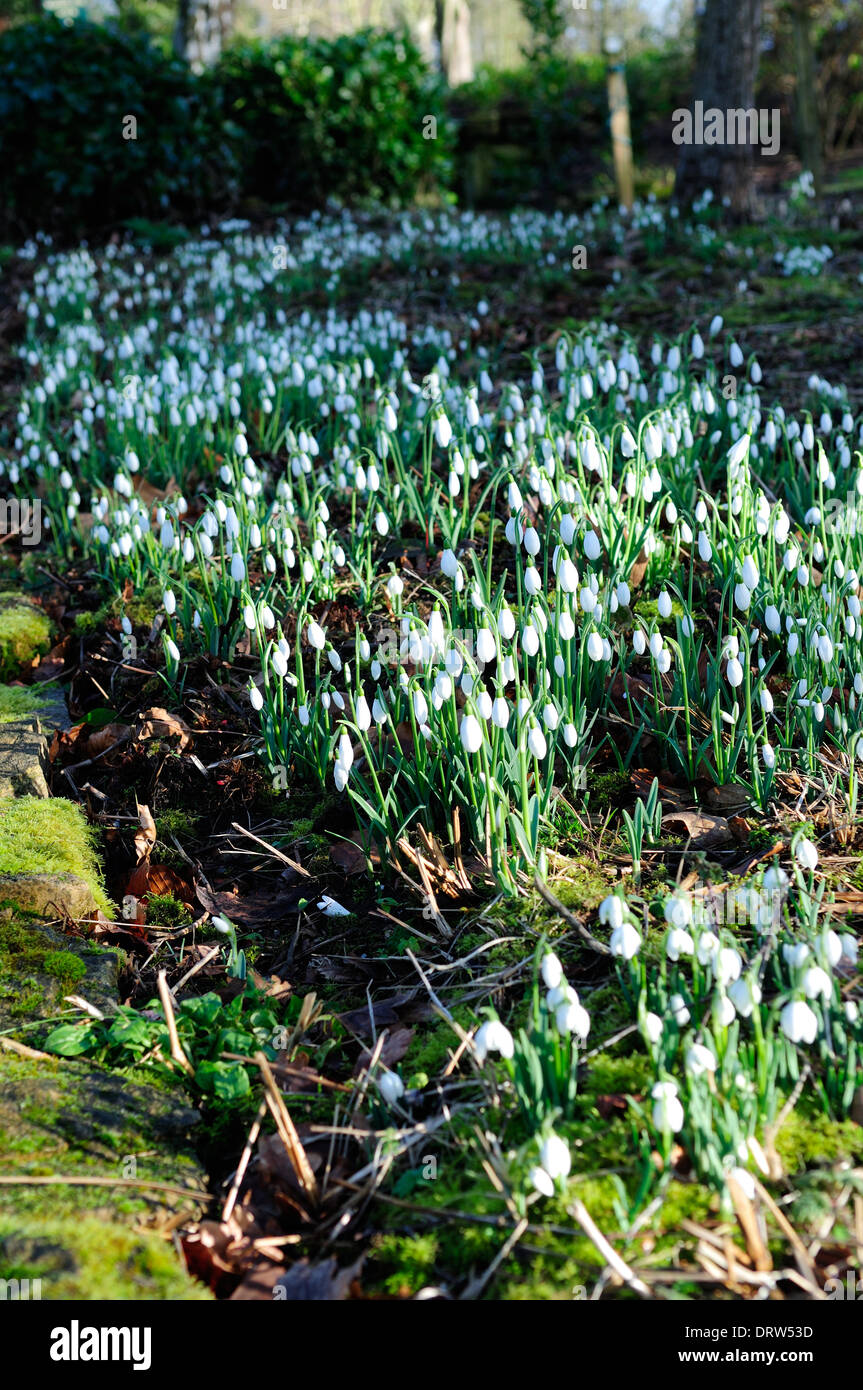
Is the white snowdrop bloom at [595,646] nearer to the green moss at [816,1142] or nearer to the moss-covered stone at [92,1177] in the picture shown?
the green moss at [816,1142]

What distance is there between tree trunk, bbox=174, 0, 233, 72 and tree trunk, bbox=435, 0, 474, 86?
252 inches

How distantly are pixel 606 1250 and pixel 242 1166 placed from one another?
2.12 ft

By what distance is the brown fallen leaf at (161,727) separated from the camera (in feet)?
10.3

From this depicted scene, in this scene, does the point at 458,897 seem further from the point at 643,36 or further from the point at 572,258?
the point at 643,36

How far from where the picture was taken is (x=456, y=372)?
571 cm

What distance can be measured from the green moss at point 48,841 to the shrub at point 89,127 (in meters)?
9.07

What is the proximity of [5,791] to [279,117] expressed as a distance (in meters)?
10.5

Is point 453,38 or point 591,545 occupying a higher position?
point 453,38

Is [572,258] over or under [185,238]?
under

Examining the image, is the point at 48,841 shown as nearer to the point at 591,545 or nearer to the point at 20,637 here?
the point at 20,637

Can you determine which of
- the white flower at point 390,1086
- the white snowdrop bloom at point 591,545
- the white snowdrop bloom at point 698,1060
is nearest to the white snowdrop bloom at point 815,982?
the white snowdrop bloom at point 698,1060

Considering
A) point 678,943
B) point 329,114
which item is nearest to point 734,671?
point 678,943

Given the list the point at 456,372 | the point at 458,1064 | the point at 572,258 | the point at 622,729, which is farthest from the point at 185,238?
the point at 458,1064

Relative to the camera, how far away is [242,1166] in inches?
72.6
